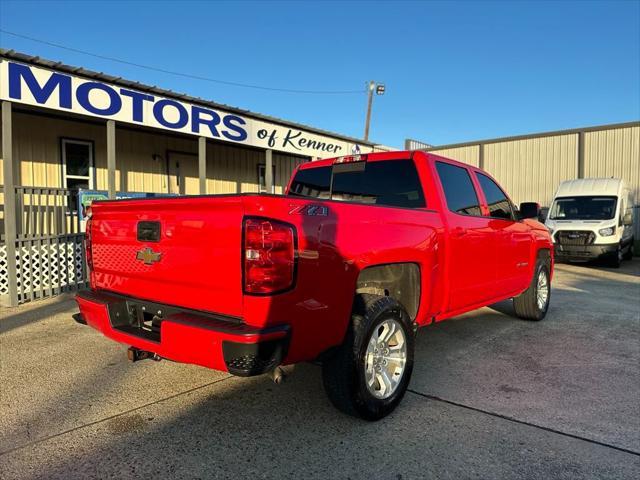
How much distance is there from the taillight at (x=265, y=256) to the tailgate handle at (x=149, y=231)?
2.70 feet

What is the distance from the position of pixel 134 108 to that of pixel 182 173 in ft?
13.6

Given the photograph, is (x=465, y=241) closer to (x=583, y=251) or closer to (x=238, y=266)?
(x=238, y=266)

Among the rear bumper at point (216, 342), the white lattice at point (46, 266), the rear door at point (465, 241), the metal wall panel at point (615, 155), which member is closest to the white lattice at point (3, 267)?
the white lattice at point (46, 266)

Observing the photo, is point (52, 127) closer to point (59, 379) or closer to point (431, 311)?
point (59, 379)

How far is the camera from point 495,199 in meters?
5.27

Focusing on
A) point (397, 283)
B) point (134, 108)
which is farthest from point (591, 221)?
point (134, 108)

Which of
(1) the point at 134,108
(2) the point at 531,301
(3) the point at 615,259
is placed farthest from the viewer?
(3) the point at 615,259

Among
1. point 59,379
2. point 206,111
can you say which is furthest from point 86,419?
point 206,111

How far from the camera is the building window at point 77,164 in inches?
413

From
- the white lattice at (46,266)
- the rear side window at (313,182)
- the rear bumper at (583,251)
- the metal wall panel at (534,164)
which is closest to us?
the rear side window at (313,182)

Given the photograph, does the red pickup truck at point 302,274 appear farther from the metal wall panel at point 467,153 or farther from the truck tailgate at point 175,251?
the metal wall panel at point 467,153

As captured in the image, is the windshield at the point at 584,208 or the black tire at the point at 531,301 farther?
the windshield at the point at 584,208

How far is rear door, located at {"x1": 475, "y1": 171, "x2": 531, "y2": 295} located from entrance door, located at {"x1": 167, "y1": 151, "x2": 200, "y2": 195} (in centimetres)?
944

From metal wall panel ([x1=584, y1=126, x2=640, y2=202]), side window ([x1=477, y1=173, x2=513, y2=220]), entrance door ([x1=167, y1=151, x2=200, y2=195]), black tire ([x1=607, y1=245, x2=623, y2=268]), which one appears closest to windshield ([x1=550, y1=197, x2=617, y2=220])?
black tire ([x1=607, y1=245, x2=623, y2=268])
